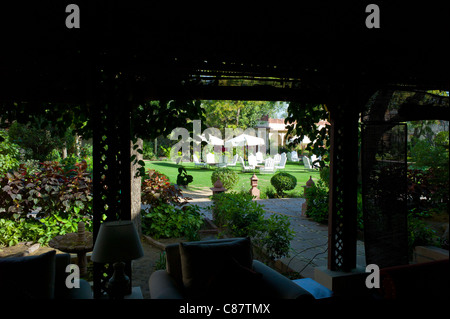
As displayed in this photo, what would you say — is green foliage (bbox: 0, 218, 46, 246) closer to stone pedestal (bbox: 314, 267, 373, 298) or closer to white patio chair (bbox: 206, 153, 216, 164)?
stone pedestal (bbox: 314, 267, 373, 298)

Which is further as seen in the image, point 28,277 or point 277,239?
point 277,239

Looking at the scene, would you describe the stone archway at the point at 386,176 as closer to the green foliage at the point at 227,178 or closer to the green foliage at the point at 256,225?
the green foliage at the point at 256,225

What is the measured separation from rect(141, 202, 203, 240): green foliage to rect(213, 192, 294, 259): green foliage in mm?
712

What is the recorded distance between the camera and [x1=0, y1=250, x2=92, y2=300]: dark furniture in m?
2.34

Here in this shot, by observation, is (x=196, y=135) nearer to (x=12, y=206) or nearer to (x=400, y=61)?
(x=400, y=61)

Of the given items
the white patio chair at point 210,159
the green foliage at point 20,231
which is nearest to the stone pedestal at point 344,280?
the green foliage at point 20,231

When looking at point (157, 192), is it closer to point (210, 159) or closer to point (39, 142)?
point (39, 142)

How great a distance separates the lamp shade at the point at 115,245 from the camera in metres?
2.34

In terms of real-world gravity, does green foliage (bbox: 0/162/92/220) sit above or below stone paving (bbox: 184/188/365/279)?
above

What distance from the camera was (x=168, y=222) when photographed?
6.30 m

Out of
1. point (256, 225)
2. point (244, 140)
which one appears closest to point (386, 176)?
point (256, 225)

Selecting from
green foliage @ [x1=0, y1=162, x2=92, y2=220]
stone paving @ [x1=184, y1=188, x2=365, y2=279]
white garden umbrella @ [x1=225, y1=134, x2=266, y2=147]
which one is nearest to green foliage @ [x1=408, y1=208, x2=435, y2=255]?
stone paving @ [x1=184, y1=188, x2=365, y2=279]

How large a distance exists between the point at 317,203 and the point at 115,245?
6.22 meters
